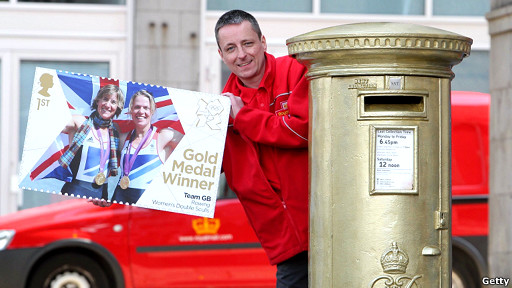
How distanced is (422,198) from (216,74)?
31.7ft

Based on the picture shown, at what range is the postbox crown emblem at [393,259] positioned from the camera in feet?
12.3

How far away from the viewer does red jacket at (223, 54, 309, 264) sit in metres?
4.09

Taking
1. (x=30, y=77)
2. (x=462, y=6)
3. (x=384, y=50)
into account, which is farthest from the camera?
(x=462, y=6)

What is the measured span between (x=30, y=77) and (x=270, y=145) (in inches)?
376

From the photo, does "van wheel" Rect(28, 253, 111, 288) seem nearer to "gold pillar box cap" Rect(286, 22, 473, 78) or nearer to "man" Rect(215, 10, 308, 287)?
"man" Rect(215, 10, 308, 287)

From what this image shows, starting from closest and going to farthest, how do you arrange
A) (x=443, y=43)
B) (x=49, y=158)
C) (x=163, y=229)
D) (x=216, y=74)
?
(x=443, y=43)
(x=49, y=158)
(x=163, y=229)
(x=216, y=74)

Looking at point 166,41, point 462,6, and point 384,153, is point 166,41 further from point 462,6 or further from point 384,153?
point 384,153

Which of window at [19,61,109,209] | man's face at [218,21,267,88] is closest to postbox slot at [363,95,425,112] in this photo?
man's face at [218,21,267,88]

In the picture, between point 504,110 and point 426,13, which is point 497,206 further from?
point 426,13

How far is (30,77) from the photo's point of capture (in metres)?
13.2

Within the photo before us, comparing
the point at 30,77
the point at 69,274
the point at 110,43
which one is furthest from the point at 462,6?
the point at 69,274

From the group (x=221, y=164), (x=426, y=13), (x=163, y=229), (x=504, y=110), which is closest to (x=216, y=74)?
(x=426, y=13)

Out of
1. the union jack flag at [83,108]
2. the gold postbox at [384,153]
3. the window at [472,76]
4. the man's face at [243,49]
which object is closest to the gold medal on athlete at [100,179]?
the union jack flag at [83,108]

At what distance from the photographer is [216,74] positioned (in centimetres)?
1330
